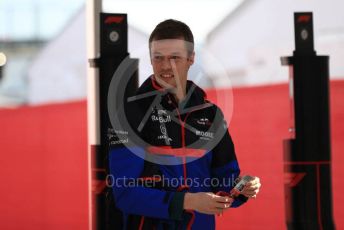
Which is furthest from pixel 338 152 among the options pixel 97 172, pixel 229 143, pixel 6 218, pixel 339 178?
pixel 6 218

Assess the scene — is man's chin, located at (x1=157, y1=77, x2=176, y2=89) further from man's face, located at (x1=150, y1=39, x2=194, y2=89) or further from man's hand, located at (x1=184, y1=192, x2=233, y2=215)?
man's hand, located at (x1=184, y1=192, x2=233, y2=215)

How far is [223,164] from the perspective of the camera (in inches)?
78.2

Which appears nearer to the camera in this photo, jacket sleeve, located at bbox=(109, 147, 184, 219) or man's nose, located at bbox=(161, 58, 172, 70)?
jacket sleeve, located at bbox=(109, 147, 184, 219)

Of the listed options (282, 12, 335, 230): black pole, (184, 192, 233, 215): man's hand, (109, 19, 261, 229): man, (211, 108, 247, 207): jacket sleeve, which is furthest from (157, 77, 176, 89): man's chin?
(282, 12, 335, 230): black pole

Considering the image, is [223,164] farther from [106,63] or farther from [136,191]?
[106,63]

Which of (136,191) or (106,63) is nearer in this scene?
(136,191)

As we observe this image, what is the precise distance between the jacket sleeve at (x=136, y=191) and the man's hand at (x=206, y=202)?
0.03 m

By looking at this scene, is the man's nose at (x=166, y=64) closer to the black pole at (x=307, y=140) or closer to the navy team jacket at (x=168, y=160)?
the navy team jacket at (x=168, y=160)

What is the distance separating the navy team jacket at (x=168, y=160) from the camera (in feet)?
5.99

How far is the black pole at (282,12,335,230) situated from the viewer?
3.08 m

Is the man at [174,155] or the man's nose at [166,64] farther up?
the man's nose at [166,64]

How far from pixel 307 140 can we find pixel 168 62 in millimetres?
1407

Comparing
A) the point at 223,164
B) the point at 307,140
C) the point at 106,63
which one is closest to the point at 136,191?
the point at 223,164

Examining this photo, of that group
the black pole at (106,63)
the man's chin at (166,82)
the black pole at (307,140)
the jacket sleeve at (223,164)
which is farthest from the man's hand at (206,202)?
the black pole at (307,140)
